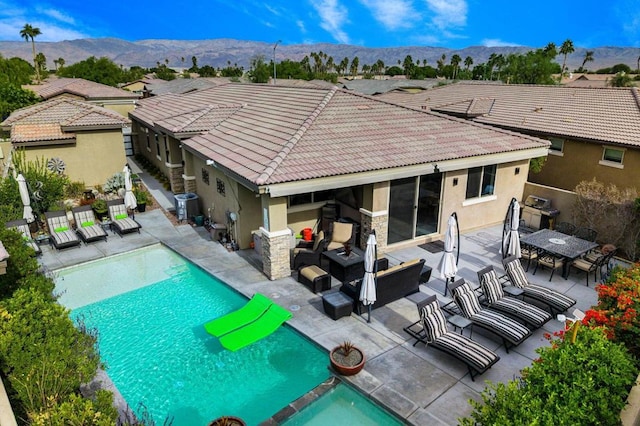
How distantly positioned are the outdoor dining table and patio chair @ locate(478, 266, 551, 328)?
276 cm

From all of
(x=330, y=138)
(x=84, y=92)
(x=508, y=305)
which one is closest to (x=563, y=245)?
(x=508, y=305)

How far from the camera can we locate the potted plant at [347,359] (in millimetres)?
8644

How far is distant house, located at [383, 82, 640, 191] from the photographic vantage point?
18.9 meters

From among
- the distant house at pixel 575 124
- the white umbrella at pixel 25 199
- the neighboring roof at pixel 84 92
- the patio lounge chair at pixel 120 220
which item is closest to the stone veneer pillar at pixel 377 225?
the patio lounge chair at pixel 120 220

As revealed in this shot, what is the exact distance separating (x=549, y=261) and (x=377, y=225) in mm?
5597

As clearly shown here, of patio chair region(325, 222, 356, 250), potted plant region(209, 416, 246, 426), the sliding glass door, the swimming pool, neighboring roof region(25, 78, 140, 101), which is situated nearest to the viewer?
potted plant region(209, 416, 246, 426)

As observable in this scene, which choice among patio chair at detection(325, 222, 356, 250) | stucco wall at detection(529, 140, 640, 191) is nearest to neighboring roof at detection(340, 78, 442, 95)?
stucco wall at detection(529, 140, 640, 191)

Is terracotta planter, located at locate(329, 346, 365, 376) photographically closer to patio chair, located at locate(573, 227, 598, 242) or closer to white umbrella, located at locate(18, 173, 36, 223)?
patio chair, located at locate(573, 227, 598, 242)

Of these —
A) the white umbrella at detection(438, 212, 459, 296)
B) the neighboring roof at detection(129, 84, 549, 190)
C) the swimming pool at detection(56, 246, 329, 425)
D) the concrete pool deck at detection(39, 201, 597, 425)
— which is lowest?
the swimming pool at detection(56, 246, 329, 425)

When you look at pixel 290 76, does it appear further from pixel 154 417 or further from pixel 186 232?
pixel 154 417

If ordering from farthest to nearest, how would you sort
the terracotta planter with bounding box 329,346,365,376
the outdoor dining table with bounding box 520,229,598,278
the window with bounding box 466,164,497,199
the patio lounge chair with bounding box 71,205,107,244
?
1. the window with bounding box 466,164,497,199
2. the patio lounge chair with bounding box 71,205,107,244
3. the outdoor dining table with bounding box 520,229,598,278
4. the terracotta planter with bounding box 329,346,365,376

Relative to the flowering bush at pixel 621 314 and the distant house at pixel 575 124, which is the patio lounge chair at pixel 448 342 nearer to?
the flowering bush at pixel 621 314

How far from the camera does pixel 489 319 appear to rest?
9.81 meters

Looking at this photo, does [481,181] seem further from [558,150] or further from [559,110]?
[559,110]
